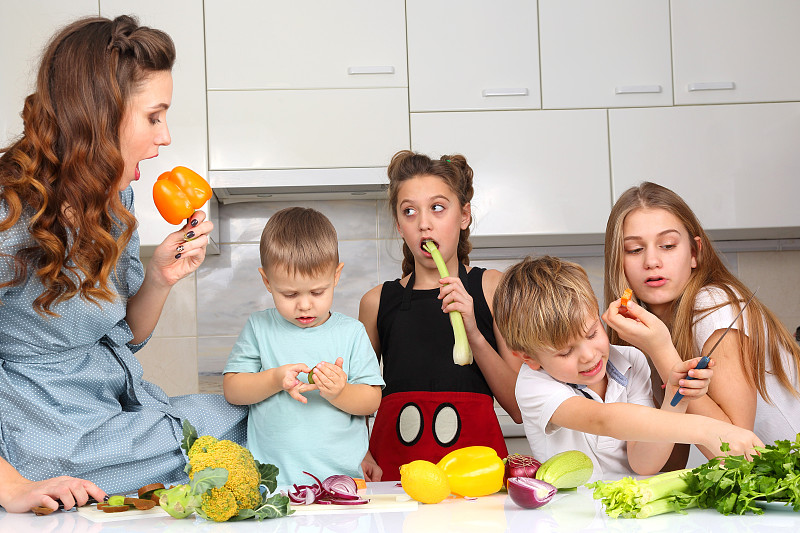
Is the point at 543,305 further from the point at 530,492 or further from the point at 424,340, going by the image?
the point at 424,340

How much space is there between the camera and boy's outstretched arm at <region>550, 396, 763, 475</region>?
1.06m

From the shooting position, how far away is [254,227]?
2826 mm

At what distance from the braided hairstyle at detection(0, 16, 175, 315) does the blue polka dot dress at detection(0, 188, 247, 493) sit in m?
0.04

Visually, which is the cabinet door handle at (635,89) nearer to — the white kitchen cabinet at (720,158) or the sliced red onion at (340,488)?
the white kitchen cabinet at (720,158)

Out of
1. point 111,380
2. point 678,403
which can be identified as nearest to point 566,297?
point 678,403

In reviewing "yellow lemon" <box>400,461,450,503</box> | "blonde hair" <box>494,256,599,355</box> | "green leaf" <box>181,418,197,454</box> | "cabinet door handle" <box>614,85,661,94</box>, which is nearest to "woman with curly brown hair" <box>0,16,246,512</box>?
"green leaf" <box>181,418,197,454</box>

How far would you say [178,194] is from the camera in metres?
1.33

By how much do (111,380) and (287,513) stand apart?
521 millimetres

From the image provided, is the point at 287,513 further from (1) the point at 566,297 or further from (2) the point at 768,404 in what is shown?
(2) the point at 768,404

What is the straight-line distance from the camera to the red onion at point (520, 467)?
3.59 ft

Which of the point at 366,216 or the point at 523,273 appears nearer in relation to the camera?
the point at 523,273

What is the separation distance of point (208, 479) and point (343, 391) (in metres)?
0.49

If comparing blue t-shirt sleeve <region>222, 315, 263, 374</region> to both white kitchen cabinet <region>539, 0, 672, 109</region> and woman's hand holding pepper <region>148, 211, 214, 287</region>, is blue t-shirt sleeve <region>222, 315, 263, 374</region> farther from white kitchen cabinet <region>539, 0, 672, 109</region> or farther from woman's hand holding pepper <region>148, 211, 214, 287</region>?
white kitchen cabinet <region>539, 0, 672, 109</region>

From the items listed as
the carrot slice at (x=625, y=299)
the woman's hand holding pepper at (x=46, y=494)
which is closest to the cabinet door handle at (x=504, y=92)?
the carrot slice at (x=625, y=299)
